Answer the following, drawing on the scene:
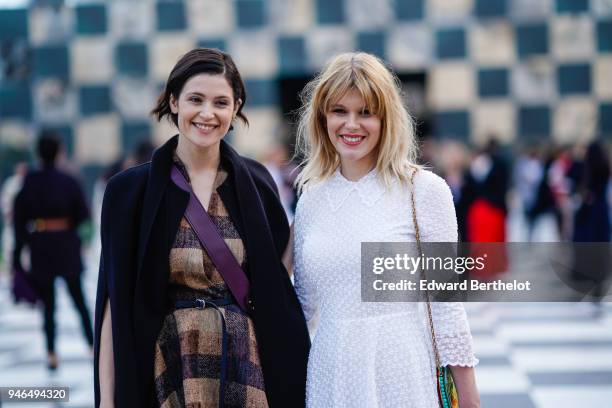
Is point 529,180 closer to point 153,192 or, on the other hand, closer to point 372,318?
point 372,318

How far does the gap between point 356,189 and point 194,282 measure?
51 centimetres

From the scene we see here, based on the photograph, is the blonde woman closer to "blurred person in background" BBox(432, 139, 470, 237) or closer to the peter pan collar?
the peter pan collar

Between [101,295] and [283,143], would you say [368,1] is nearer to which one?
[283,143]

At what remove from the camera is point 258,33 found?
10.1 metres

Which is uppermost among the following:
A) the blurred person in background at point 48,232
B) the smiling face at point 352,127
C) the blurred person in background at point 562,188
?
the blurred person in background at point 562,188

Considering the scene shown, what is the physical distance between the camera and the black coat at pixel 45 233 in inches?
198

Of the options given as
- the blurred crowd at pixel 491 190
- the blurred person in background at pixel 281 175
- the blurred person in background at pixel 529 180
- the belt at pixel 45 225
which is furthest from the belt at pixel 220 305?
the blurred person in background at pixel 529 180

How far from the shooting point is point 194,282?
6.85 feet

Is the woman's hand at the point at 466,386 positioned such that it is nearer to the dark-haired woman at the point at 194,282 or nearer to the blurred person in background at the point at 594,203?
Answer: the dark-haired woman at the point at 194,282

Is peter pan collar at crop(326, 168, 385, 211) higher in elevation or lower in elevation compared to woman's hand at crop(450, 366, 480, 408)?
higher

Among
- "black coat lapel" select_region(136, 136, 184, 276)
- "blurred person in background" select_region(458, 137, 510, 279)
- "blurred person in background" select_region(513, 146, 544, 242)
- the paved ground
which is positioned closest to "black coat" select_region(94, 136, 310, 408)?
"black coat lapel" select_region(136, 136, 184, 276)

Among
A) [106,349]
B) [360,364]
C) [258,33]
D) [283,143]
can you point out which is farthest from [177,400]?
[258,33]

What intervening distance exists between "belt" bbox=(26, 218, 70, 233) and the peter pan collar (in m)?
3.31

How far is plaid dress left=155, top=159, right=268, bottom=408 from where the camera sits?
2.06 metres
